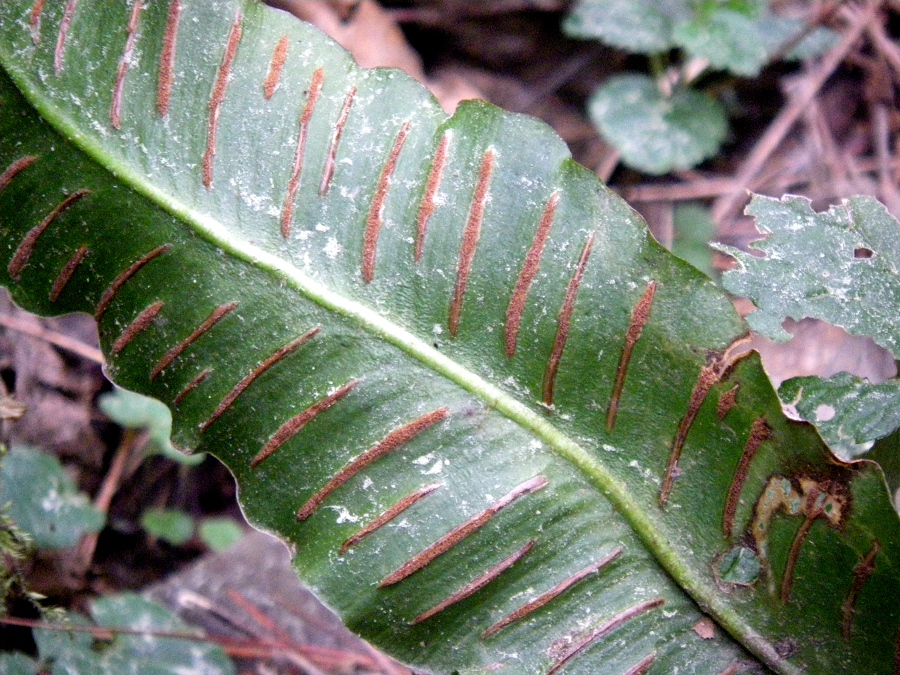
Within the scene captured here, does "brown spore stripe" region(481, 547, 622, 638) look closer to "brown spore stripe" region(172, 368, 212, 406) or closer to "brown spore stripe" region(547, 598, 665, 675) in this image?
"brown spore stripe" region(547, 598, 665, 675)

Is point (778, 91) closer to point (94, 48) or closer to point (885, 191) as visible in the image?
point (885, 191)

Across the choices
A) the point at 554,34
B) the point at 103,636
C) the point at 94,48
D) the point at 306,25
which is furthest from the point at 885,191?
the point at 103,636

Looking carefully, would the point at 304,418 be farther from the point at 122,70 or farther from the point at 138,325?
the point at 122,70

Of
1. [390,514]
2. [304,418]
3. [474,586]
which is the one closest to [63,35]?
[304,418]

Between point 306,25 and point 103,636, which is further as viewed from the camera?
point 103,636

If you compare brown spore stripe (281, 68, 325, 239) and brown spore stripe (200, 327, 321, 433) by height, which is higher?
brown spore stripe (281, 68, 325, 239)

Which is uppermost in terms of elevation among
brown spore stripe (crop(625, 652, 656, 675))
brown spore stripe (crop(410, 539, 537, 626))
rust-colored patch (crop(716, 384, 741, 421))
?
rust-colored patch (crop(716, 384, 741, 421))

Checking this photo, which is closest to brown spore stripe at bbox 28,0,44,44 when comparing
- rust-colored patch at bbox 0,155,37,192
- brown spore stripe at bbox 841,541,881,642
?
rust-colored patch at bbox 0,155,37,192
